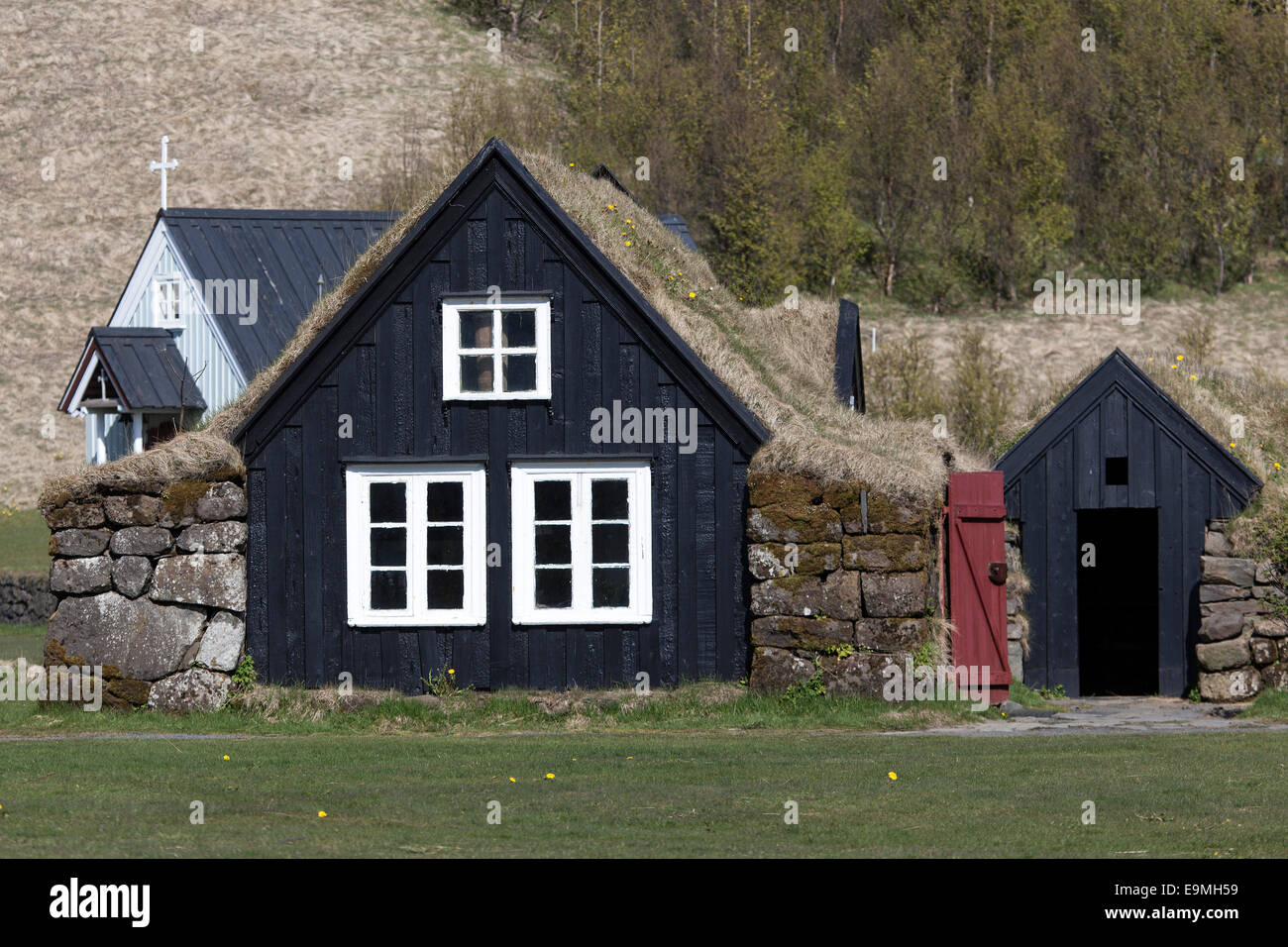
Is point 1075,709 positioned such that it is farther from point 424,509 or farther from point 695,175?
point 695,175

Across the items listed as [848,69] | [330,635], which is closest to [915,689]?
[330,635]

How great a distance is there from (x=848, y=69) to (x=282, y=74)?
28.9m

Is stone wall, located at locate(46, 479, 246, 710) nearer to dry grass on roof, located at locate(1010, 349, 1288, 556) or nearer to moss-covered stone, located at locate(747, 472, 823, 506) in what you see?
moss-covered stone, located at locate(747, 472, 823, 506)

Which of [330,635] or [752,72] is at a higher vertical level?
[752,72]

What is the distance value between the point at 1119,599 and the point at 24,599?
67.4 feet

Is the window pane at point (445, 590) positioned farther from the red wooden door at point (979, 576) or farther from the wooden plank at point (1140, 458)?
the wooden plank at point (1140, 458)

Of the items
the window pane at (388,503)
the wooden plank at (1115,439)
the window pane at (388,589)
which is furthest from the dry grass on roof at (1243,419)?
the window pane at (388,589)

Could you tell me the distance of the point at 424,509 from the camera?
17094 mm

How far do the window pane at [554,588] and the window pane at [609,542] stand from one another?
14.7 inches

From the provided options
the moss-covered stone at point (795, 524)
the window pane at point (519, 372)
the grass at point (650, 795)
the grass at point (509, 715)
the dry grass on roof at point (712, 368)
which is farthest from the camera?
the window pane at point (519, 372)

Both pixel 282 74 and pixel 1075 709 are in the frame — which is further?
pixel 282 74

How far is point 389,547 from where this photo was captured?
17141 mm

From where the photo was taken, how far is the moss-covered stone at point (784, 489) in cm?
1641

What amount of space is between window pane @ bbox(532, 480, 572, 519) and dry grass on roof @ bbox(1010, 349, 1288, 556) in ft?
23.9
